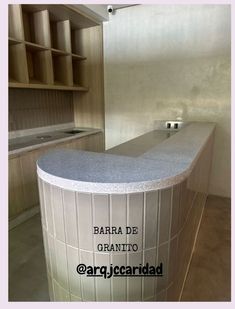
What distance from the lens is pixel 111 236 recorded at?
2.93 ft

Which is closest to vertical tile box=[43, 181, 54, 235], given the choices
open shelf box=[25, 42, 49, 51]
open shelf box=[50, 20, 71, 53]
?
open shelf box=[25, 42, 49, 51]

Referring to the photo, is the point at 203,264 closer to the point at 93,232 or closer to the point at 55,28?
the point at 93,232

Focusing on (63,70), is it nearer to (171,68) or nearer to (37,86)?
(37,86)

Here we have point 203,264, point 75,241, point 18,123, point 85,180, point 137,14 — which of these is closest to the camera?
point 85,180

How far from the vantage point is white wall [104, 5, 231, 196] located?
2680mm

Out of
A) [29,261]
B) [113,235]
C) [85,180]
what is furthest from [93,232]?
[29,261]

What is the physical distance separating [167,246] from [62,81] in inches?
112

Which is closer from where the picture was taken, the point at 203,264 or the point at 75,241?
the point at 75,241

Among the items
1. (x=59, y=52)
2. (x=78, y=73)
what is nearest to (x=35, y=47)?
(x=59, y=52)

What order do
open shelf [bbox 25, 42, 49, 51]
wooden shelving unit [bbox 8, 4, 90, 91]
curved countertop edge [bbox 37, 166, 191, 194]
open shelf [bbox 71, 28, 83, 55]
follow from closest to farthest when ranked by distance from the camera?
1. curved countertop edge [bbox 37, 166, 191, 194]
2. wooden shelving unit [bbox 8, 4, 90, 91]
3. open shelf [bbox 25, 42, 49, 51]
4. open shelf [bbox 71, 28, 83, 55]

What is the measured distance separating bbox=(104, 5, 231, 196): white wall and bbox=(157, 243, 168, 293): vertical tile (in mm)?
2248

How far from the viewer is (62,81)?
318cm

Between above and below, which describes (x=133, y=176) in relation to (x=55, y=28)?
below

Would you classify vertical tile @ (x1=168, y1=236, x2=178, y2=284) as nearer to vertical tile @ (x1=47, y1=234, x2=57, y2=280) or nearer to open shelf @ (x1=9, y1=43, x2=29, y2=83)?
vertical tile @ (x1=47, y1=234, x2=57, y2=280)
